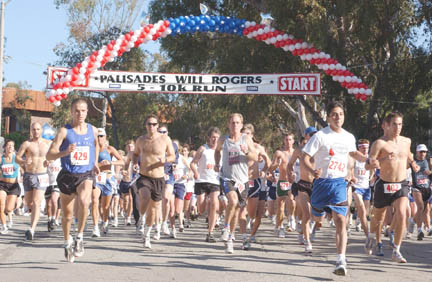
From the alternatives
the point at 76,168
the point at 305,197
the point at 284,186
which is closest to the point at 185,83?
the point at 284,186

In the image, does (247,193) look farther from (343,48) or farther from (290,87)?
(343,48)

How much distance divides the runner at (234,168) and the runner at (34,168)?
137 inches

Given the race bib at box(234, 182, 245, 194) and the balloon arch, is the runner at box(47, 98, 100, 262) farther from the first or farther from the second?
the balloon arch

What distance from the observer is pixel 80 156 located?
8.75 meters

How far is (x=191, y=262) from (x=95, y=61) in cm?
1307

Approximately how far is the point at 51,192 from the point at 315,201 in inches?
289

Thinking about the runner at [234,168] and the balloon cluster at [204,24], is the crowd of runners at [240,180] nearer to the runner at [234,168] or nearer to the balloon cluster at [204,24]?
the runner at [234,168]

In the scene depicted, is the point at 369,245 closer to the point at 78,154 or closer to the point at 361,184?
the point at 361,184

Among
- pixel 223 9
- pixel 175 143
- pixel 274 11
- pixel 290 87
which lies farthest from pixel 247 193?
pixel 223 9

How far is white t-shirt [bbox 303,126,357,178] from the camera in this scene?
27.4ft

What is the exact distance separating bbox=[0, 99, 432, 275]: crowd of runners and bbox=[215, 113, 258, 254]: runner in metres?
0.02

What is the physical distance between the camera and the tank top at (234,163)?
1073 cm

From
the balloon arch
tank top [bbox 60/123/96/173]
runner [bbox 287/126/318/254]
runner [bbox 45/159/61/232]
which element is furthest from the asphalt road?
the balloon arch

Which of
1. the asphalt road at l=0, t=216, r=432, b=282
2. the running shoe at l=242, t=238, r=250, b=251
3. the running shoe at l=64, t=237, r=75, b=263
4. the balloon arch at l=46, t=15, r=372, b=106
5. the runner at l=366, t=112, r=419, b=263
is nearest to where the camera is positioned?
the asphalt road at l=0, t=216, r=432, b=282
